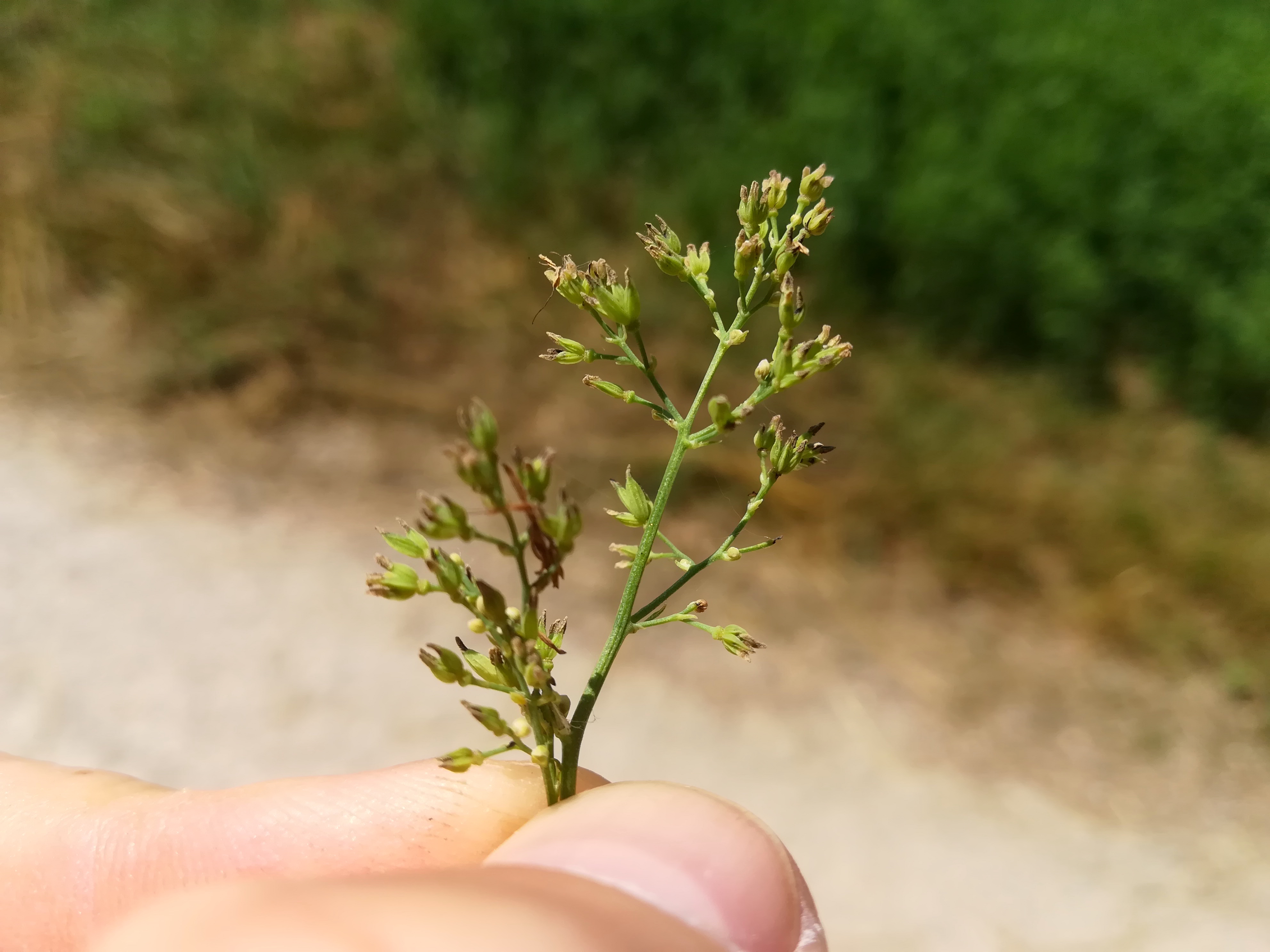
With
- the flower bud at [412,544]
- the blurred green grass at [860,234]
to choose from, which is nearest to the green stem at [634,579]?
the flower bud at [412,544]

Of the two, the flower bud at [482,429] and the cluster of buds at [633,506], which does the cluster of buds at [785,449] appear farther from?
the flower bud at [482,429]

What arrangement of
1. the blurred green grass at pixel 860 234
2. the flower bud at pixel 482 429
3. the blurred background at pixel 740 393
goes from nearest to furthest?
the flower bud at pixel 482 429, the blurred background at pixel 740 393, the blurred green grass at pixel 860 234

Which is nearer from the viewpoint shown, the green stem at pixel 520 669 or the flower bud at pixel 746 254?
the green stem at pixel 520 669

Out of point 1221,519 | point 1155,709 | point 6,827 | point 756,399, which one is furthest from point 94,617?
point 1221,519

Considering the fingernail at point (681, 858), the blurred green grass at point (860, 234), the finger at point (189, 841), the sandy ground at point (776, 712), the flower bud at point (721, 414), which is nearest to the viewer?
the flower bud at point (721, 414)

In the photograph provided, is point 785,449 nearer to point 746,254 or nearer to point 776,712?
point 746,254

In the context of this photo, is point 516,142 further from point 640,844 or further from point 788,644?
point 640,844
